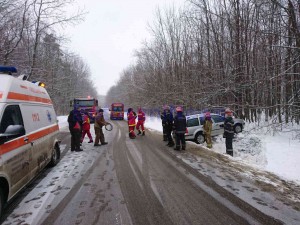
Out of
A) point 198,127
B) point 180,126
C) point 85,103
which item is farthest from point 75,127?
point 85,103

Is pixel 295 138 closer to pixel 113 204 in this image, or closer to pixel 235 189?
pixel 235 189

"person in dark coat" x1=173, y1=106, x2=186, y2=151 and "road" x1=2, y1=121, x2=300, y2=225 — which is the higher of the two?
"person in dark coat" x1=173, y1=106, x2=186, y2=151

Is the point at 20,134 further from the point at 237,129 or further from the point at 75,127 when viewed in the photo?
the point at 237,129

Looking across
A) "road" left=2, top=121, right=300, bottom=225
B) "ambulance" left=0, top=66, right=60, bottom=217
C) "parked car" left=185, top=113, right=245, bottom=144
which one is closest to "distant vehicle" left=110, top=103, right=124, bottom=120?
"parked car" left=185, top=113, right=245, bottom=144

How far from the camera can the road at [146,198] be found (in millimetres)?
4520

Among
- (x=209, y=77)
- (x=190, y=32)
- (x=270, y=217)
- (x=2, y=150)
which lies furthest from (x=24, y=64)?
(x=270, y=217)

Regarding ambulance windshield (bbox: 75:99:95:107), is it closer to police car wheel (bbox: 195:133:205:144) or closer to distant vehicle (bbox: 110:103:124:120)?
distant vehicle (bbox: 110:103:124:120)

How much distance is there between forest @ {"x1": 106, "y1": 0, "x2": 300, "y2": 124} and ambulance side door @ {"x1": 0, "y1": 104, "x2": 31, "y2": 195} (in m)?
9.49

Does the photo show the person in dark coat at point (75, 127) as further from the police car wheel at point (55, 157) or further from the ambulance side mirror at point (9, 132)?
the ambulance side mirror at point (9, 132)

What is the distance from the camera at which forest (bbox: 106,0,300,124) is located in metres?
12.3

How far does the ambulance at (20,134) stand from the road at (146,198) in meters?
0.52

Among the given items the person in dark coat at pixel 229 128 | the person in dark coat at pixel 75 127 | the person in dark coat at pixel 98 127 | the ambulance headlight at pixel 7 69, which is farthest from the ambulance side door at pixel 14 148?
the person in dark coat at pixel 229 128

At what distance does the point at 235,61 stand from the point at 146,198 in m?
17.7

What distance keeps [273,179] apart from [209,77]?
16.0 meters
